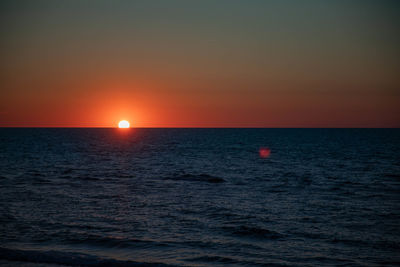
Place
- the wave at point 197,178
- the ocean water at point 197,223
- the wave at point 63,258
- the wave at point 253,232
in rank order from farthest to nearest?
the wave at point 197,178, the wave at point 253,232, the ocean water at point 197,223, the wave at point 63,258

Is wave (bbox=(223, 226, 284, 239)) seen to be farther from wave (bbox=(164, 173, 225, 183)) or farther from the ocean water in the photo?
wave (bbox=(164, 173, 225, 183))

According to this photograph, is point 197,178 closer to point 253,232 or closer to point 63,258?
point 253,232

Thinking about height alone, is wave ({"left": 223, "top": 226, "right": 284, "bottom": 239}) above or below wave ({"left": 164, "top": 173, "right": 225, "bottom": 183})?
above

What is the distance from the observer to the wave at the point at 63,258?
37.2 feet

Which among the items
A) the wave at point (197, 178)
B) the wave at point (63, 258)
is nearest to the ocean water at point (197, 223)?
the wave at point (63, 258)

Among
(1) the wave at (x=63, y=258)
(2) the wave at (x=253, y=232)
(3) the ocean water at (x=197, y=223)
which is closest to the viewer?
(1) the wave at (x=63, y=258)

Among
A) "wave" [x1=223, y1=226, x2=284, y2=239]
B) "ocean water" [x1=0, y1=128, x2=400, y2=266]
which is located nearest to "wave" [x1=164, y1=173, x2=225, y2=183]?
"ocean water" [x1=0, y1=128, x2=400, y2=266]

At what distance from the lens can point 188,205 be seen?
20562mm

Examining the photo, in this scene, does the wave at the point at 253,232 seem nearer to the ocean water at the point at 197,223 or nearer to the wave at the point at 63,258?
the ocean water at the point at 197,223

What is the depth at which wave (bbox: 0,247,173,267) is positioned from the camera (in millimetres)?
11328

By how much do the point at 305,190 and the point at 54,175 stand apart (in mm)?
22179

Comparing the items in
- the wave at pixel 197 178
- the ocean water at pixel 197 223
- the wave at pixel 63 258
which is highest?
the wave at pixel 63 258

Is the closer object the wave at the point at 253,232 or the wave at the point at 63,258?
the wave at the point at 63,258

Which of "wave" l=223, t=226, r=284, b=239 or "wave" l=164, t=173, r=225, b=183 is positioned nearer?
"wave" l=223, t=226, r=284, b=239
